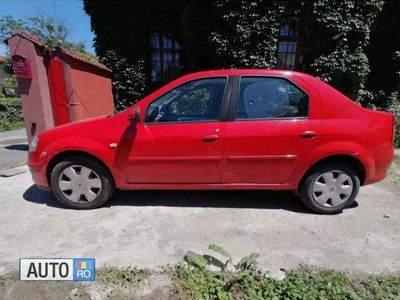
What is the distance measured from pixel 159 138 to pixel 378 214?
112 inches

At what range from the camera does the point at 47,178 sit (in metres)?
3.38

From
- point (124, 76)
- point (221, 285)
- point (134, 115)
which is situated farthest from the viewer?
point (124, 76)

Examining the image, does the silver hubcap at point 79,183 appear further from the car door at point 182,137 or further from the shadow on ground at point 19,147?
the shadow on ground at point 19,147

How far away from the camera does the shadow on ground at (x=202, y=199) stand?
11.8 ft

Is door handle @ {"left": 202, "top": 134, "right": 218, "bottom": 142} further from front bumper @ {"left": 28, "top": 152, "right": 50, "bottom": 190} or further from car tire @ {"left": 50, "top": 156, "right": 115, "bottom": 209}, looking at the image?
front bumper @ {"left": 28, "top": 152, "right": 50, "bottom": 190}

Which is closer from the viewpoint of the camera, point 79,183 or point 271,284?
point 271,284

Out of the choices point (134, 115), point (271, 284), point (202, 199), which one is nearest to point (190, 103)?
point (134, 115)

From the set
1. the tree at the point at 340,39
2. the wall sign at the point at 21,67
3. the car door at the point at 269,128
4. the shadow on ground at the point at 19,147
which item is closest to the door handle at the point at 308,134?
the car door at the point at 269,128

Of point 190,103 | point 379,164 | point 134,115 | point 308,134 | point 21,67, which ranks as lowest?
point 379,164

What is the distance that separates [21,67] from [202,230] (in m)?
5.17

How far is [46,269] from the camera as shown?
2.33 metres

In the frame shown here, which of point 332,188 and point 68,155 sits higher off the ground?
point 68,155

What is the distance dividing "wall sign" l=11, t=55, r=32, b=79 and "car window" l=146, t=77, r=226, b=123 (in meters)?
3.98

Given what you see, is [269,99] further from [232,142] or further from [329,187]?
[329,187]
